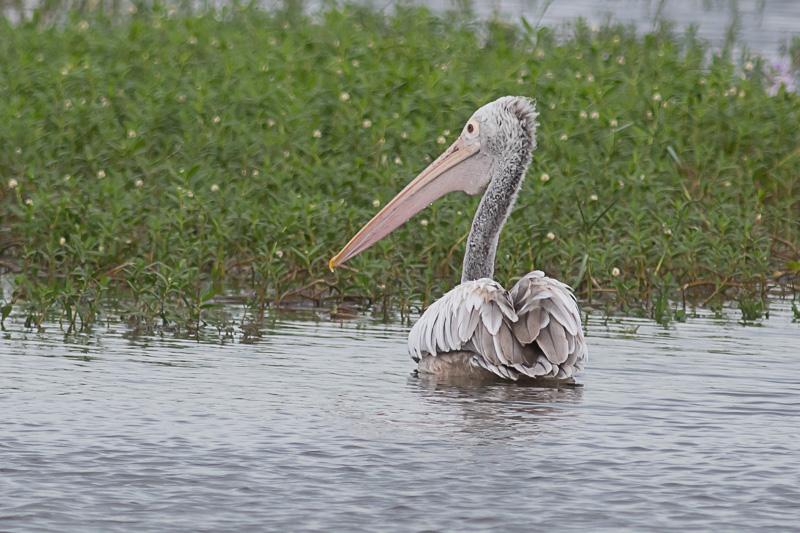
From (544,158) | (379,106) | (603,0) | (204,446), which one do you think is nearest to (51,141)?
(379,106)

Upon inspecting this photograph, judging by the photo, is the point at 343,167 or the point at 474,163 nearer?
the point at 474,163

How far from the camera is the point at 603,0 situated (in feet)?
68.9

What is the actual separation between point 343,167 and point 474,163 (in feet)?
7.80

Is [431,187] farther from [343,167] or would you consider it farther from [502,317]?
[343,167]

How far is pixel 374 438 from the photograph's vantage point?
235 inches

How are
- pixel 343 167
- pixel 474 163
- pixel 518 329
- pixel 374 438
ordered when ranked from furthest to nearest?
pixel 343 167
pixel 474 163
pixel 518 329
pixel 374 438

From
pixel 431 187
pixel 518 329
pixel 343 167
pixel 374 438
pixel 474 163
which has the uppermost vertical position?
pixel 343 167

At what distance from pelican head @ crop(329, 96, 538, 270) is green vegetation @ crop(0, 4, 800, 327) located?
81 cm

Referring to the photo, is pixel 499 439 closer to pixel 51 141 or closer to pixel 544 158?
pixel 544 158

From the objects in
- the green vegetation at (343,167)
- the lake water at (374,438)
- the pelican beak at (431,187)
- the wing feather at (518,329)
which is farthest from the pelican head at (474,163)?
the wing feather at (518,329)

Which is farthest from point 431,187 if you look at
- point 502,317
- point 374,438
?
point 374,438

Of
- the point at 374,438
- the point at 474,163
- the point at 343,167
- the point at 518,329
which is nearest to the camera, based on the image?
the point at 374,438

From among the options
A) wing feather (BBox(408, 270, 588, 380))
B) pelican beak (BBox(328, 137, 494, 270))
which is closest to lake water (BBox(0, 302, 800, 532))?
wing feather (BBox(408, 270, 588, 380))

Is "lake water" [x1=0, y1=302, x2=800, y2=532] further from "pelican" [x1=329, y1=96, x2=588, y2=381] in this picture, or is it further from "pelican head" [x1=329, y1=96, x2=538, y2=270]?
"pelican head" [x1=329, y1=96, x2=538, y2=270]
